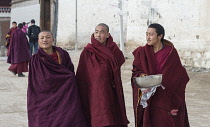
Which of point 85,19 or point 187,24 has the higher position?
point 85,19

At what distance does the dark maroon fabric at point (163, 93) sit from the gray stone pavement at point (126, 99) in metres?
1.36

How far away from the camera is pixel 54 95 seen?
163 inches

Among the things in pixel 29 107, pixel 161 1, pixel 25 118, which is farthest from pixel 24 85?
pixel 29 107

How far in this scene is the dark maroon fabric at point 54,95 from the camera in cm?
413

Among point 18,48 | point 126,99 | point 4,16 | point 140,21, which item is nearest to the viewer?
point 126,99

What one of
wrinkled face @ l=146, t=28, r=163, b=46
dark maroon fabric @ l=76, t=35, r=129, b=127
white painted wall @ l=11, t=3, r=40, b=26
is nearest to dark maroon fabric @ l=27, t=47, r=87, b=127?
dark maroon fabric @ l=76, t=35, r=129, b=127

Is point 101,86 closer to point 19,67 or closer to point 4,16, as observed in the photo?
point 19,67

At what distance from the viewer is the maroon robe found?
34.6 feet

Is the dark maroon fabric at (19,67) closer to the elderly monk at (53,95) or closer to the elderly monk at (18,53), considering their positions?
the elderly monk at (18,53)

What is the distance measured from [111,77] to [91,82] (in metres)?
0.20

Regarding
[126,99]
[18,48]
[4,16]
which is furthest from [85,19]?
[126,99]

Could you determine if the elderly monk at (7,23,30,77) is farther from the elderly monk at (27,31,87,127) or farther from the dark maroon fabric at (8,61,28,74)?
the elderly monk at (27,31,87,127)

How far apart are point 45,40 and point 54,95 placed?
0.53 metres

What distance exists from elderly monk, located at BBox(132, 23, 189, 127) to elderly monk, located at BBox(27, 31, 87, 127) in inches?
23.4
